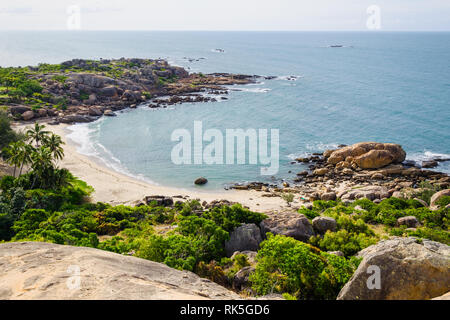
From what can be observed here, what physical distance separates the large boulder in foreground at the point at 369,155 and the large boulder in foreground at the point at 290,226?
30721mm

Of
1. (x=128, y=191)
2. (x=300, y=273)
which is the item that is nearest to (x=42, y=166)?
(x=128, y=191)

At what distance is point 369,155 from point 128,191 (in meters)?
42.4

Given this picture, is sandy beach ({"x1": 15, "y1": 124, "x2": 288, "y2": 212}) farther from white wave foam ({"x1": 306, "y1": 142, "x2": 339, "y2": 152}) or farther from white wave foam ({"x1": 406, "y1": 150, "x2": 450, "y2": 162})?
white wave foam ({"x1": 406, "y1": 150, "x2": 450, "y2": 162})

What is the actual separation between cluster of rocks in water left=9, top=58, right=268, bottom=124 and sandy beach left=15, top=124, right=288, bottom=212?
28.6m

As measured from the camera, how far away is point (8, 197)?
36812mm

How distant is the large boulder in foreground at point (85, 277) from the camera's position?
9.81 metres

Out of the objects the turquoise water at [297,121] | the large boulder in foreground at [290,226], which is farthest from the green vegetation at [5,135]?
the large boulder in foreground at [290,226]

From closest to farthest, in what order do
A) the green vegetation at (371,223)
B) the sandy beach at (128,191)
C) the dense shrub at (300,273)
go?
the dense shrub at (300,273)
the green vegetation at (371,223)
the sandy beach at (128,191)

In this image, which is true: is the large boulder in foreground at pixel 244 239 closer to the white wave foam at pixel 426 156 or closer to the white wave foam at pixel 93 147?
the white wave foam at pixel 93 147

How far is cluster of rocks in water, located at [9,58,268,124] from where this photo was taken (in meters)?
82.0

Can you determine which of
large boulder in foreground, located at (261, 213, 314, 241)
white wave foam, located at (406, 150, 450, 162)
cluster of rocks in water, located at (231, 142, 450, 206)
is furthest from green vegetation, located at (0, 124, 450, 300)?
white wave foam, located at (406, 150, 450, 162)

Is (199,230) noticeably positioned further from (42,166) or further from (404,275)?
(42,166)
